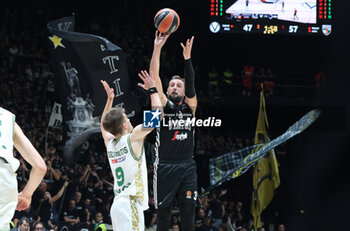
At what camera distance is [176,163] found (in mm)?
7250

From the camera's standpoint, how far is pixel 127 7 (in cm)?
1906

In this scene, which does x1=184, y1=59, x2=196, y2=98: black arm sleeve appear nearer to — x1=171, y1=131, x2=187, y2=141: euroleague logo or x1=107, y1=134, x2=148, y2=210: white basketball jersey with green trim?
x1=171, y1=131, x2=187, y2=141: euroleague logo

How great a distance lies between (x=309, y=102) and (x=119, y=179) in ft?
42.0

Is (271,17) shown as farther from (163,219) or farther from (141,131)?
(141,131)

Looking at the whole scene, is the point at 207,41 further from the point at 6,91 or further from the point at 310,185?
the point at 6,91

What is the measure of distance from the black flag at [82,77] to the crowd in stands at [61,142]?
73 cm

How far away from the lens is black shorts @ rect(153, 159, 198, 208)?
7.17m

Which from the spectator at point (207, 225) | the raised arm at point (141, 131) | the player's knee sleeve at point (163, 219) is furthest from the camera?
the spectator at point (207, 225)

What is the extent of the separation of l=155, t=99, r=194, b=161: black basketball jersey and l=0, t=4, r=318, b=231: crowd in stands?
3373 mm

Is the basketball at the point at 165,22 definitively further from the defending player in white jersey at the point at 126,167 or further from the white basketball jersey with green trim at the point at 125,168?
the white basketball jersey with green trim at the point at 125,168

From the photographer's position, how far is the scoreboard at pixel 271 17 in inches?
485

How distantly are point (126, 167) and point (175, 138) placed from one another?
144 centimetres

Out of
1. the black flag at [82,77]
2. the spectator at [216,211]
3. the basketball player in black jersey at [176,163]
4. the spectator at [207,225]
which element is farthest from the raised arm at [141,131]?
the spectator at [216,211]

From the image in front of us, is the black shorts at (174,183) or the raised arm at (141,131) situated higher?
the raised arm at (141,131)
